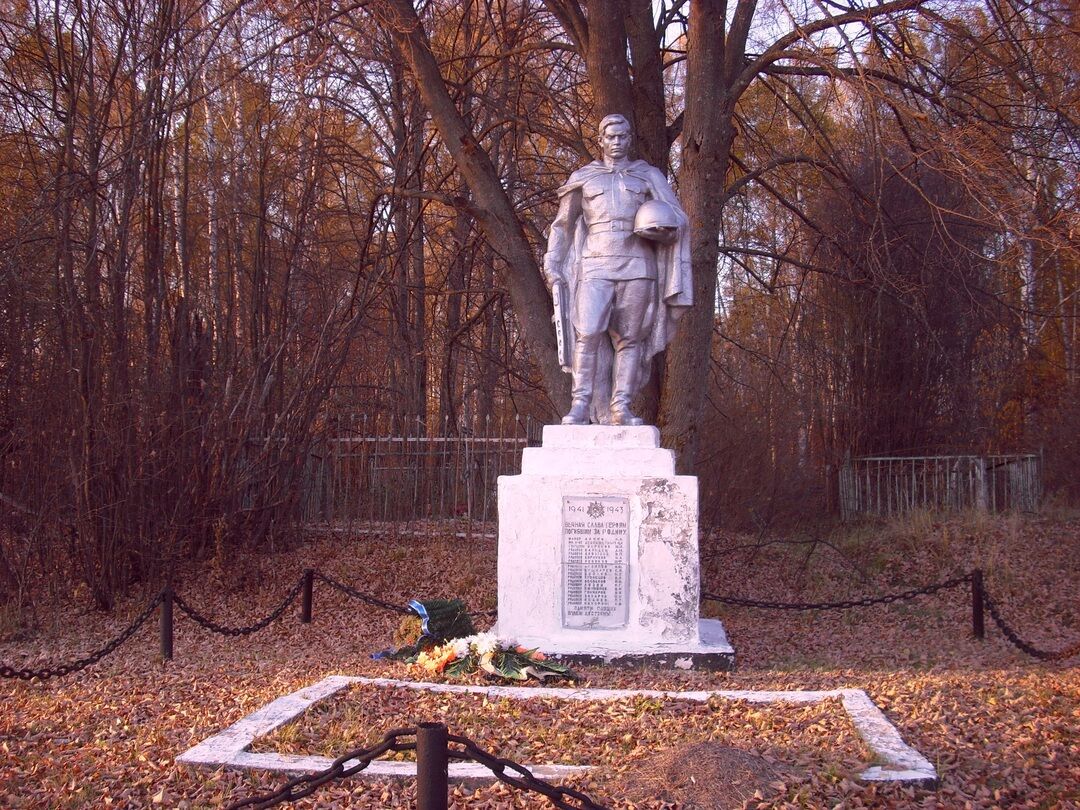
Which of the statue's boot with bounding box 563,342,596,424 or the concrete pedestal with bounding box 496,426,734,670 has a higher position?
the statue's boot with bounding box 563,342,596,424

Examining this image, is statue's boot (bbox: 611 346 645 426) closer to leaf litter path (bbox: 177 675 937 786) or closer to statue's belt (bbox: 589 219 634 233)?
statue's belt (bbox: 589 219 634 233)

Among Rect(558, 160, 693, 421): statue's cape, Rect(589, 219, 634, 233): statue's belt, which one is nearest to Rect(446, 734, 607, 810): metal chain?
Rect(558, 160, 693, 421): statue's cape

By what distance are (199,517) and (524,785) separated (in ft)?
30.5

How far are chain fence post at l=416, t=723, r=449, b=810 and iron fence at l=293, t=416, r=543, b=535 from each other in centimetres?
1072

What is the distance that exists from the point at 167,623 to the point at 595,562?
3378mm

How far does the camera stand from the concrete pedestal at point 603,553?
7.05m

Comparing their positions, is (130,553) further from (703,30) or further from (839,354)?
(839,354)

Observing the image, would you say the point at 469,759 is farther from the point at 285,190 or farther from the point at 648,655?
the point at 285,190

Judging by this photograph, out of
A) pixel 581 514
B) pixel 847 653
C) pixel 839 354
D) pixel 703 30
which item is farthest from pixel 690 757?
pixel 839 354

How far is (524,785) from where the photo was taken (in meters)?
2.92

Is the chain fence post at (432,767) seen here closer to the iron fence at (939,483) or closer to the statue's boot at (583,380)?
the statue's boot at (583,380)

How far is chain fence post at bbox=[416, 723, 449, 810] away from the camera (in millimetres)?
2732

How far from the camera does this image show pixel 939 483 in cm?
1659

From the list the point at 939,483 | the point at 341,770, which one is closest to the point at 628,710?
the point at 341,770
